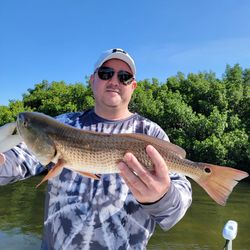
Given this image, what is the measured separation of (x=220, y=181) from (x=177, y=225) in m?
12.0

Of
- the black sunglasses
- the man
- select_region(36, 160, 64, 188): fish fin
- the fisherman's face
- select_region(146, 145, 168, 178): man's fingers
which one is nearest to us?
select_region(146, 145, 168, 178): man's fingers

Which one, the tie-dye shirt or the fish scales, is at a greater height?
the fish scales

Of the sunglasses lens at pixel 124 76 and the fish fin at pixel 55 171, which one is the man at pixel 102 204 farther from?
the fish fin at pixel 55 171

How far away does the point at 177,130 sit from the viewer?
91.9 ft

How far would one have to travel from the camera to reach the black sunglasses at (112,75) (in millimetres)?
2858

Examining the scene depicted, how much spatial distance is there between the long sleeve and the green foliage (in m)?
23.5

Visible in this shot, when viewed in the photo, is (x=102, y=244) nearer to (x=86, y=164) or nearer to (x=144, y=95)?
(x=86, y=164)

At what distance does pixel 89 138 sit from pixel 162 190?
54 centimetres

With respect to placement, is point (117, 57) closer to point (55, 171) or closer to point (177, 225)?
point (55, 171)

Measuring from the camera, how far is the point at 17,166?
2.63 meters

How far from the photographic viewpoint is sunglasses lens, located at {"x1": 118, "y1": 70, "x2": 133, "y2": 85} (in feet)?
9.38

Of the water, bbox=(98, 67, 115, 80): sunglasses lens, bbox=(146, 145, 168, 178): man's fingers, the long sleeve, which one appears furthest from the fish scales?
the water

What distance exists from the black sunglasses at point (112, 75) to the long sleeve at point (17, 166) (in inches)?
30.0

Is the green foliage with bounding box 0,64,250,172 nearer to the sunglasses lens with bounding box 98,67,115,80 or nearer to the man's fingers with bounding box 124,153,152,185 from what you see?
the sunglasses lens with bounding box 98,67,115,80
